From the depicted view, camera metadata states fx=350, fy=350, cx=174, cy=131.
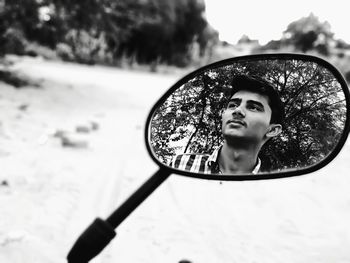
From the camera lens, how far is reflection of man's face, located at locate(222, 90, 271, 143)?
946mm

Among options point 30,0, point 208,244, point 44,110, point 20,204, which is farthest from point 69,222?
point 30,0

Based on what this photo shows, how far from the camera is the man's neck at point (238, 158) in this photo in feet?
3.18

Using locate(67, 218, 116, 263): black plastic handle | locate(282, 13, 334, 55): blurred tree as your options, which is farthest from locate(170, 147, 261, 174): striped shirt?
locate(282, 13, 334, 55): blurred tree

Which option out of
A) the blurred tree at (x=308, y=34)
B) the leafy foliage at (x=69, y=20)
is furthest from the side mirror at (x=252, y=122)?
the blurred tree at (x=308, y=34)

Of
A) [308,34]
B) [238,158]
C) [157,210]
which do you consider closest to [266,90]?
[238,158]

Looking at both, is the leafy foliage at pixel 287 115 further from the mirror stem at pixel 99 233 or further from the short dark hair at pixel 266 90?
the mirror stem at pixel 99 233

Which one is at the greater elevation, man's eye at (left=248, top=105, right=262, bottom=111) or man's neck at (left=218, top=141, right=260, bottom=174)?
man's eye at (left=248, top=105, right=262, bottom=111)

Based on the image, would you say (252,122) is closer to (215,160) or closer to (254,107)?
(254,107)

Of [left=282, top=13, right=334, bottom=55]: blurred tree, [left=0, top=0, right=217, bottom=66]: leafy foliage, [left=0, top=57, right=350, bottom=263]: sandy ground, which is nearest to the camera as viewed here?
[left=0, top=57, right=350, bottom=263]: sandy ground

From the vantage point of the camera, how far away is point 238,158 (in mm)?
971

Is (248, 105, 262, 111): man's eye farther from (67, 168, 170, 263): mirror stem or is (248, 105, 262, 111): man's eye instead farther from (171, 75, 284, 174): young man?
(67, 168, 170, 263): mirror stem

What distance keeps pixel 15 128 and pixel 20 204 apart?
346 cm

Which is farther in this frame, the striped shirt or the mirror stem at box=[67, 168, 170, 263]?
the striped shirt

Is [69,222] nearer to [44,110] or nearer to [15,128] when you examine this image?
[15,128]
